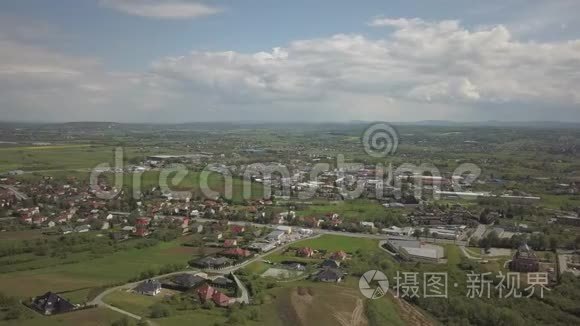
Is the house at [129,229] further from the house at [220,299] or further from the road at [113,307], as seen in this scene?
the house at [220,299]

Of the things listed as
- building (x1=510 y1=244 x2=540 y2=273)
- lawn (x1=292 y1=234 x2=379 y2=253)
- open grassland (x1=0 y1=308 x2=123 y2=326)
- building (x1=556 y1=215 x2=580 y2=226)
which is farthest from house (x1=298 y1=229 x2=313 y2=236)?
building (x1=556 y1=215 x2=580 y2=226)

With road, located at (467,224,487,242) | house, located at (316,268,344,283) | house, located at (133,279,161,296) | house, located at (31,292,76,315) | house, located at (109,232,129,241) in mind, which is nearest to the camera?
house, located at (31,292,76,315)

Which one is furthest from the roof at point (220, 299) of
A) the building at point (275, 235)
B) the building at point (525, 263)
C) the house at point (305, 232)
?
the building at point (525, 263)

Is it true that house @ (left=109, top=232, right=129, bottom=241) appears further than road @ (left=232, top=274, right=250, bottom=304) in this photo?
Yes

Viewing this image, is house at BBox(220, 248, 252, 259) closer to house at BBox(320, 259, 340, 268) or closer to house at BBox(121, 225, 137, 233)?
house at BBox(320, 259, 340, 268)

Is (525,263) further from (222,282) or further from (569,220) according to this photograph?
(222,282)

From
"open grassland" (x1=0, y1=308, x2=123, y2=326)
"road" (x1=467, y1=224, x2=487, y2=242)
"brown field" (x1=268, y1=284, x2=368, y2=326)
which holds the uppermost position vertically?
"open grassland" (x1=0, y1=308, x2=123, y2=326)
